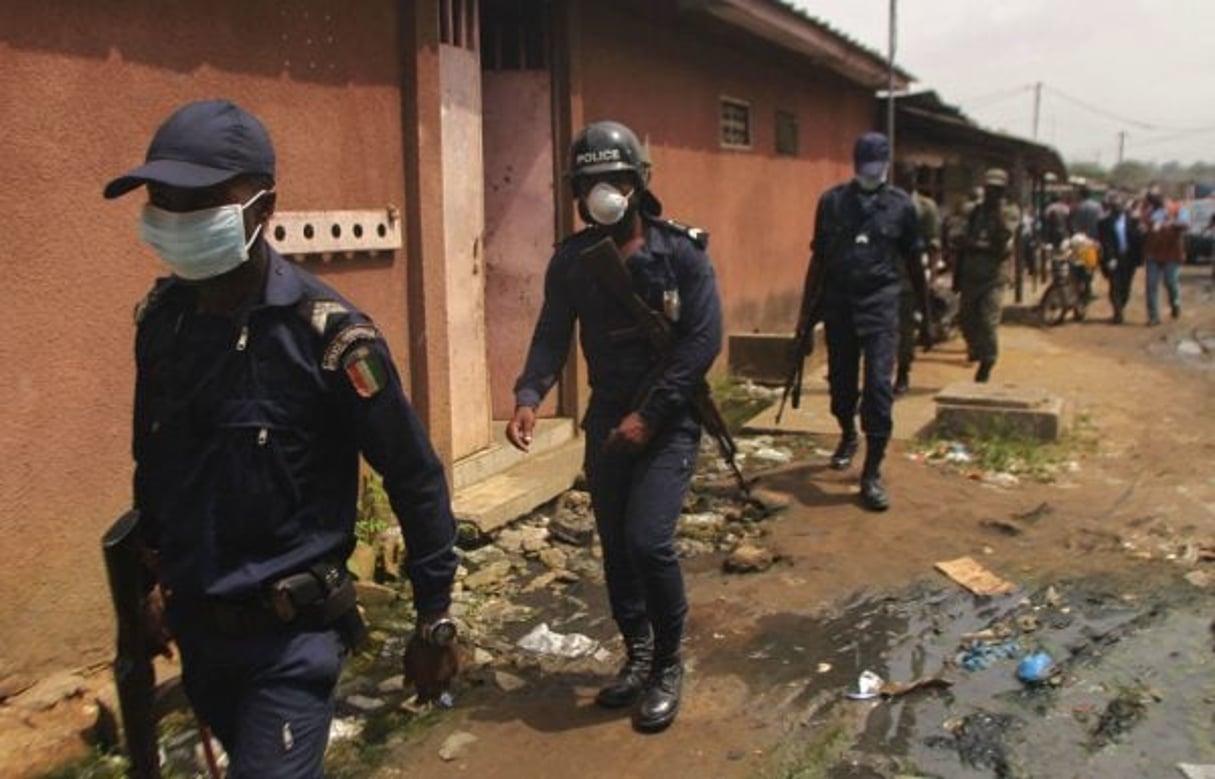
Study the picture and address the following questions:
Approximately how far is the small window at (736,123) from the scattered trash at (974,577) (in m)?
5.80

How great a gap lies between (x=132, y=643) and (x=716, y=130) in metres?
8.26

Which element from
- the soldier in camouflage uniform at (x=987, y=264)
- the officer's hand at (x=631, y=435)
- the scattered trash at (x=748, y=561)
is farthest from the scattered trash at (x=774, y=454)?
the officer's hand at (x=631, y=435)

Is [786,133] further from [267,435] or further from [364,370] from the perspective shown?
[267,435]

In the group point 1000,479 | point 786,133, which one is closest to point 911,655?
point 1000,479

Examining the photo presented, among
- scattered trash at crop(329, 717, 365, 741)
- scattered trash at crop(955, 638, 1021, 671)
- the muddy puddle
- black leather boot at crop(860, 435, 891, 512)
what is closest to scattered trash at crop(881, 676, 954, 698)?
the muddy puddle

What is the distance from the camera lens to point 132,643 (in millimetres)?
2324

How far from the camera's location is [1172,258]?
47.9ft

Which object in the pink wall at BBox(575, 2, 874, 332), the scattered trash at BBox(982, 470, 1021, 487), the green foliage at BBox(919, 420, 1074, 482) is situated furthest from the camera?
the pink wall at BBox(575, 2, 874, 332)

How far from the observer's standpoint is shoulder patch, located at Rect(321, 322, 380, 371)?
2105mm

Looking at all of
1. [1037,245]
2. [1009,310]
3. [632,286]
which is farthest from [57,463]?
[1037,245]

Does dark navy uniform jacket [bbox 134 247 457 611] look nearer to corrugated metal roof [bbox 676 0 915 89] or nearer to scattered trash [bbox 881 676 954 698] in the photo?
scattered trash [bbox 881 676 954 698]

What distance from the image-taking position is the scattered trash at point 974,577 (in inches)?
192

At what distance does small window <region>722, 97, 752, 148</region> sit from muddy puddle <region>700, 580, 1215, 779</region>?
626 centimetres

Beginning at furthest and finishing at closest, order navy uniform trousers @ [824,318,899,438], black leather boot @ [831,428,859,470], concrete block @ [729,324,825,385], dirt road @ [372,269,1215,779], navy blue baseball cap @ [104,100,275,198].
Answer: concrete block @ [729,324,825,385]
black leather boot @ [831,428,859,470]
navy uniform trousers @ [824,318,899,438]
dirt road @ [372,269,1215,779]
navy blue baseball cap @ [104,100,275,198]
